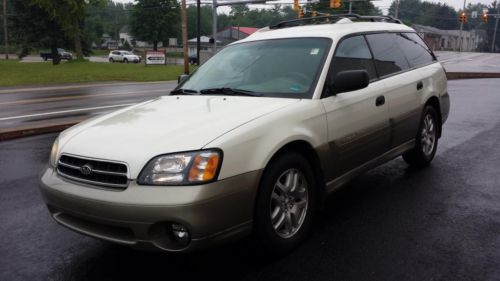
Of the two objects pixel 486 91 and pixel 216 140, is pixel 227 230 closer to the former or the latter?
pixel 216 140

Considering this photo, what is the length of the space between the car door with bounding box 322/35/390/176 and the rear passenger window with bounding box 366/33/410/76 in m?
0.15

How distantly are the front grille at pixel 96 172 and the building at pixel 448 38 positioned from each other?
9335cm

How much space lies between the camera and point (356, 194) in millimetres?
4938

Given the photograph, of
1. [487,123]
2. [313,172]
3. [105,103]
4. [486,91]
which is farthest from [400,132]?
[486,91]

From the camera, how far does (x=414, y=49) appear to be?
5707mm

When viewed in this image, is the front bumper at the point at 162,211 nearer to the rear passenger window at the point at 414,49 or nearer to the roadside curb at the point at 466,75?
the rear passenger window at the point at 414,49

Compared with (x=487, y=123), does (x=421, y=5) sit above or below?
above

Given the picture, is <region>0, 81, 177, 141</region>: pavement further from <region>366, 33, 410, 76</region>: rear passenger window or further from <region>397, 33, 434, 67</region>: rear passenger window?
<region>397, 33, 434, 67</region>: rear passenger window

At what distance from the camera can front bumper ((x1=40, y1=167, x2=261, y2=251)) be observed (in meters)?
2.84

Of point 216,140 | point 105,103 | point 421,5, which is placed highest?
point 421,5

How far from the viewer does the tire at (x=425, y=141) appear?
18.4 feet

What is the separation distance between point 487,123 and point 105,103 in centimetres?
1025

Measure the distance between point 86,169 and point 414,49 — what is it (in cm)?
423

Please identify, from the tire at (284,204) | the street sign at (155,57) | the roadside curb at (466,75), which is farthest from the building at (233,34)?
the tire at (284,204)
